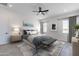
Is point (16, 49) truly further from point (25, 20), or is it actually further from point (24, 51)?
point (25, 20)

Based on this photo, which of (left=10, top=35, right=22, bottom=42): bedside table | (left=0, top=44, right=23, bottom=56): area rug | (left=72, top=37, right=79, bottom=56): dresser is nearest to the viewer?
(left=72, top=37, right=79, bottom=56): dresser

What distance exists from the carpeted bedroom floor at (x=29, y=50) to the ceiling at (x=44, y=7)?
0.77 meters

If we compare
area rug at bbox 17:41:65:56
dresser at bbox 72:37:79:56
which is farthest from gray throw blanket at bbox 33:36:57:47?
dresser at bbox 72:37:79:56

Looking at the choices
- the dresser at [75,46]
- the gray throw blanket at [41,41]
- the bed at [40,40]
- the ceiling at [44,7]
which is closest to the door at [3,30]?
the ceiling at [44,7]

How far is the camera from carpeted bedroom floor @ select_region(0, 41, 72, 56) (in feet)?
7.94

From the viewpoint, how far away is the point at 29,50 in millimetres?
2516

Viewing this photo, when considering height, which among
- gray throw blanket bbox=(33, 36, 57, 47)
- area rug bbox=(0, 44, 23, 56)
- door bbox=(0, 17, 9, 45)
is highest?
door bbox=(0, 17, 9, 45)

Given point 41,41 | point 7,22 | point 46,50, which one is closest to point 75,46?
point 46,50

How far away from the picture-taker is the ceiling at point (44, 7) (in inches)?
92.4

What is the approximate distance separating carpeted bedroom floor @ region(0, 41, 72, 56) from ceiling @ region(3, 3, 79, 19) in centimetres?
77

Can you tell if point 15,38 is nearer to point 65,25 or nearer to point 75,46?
point 65,25

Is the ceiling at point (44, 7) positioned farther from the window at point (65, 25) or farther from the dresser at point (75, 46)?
the dresser at point (75, 46)

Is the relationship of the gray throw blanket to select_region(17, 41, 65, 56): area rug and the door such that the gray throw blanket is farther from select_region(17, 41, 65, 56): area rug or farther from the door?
the door

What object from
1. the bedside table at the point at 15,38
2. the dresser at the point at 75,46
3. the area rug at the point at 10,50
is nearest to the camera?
the dresser at the point at 75,46
